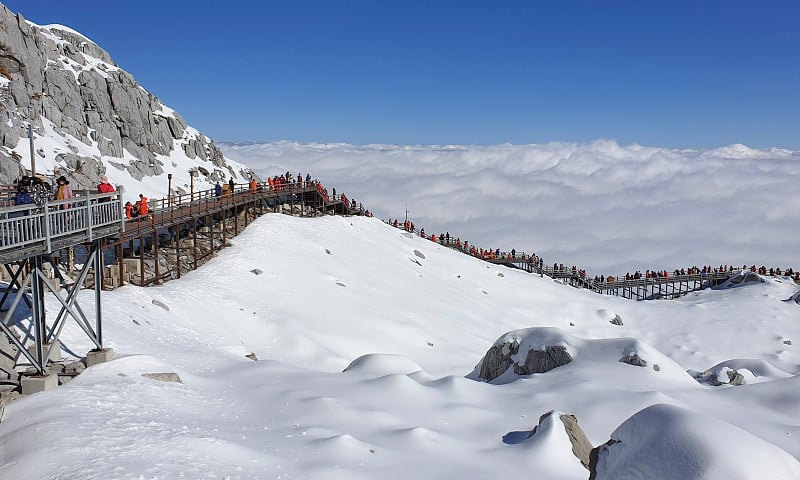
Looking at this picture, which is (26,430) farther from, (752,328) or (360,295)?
(752,328)

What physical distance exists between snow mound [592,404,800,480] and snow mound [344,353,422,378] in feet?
38.4

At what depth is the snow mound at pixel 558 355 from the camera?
20.9 meters

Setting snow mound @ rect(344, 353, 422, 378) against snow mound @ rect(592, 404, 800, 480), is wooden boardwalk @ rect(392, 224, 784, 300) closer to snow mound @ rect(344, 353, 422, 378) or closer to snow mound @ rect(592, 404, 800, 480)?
snow mound @ rect(344, 353, 422, 378)

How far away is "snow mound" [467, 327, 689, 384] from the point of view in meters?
20.9

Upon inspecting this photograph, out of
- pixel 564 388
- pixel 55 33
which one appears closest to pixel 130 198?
pixel 55 33

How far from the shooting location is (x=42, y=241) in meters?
13.7

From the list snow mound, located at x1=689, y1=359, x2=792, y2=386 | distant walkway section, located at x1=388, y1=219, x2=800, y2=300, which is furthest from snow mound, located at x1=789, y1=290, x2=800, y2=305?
snow mound, located at x1=689, y1=359, x2=792, y2=386

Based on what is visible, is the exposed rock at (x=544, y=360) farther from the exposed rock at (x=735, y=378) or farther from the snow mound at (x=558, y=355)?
the exposed rock at (x=735, y=378)

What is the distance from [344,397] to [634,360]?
11.6 m

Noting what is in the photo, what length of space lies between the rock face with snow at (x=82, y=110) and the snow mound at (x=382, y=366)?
40.5 metres

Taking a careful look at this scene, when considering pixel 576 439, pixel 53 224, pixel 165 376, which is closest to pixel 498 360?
pixel 576 439

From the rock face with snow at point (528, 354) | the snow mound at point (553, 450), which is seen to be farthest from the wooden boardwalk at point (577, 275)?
the snow mound at point (553, 450)

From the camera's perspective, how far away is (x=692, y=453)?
7.54 meters

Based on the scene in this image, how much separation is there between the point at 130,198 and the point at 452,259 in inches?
1206
